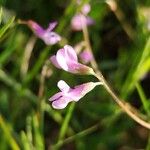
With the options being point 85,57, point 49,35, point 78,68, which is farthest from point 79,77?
point 78,68

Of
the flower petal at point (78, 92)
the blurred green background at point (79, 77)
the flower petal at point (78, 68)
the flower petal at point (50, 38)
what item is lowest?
the blurred green background at point (79, 77)

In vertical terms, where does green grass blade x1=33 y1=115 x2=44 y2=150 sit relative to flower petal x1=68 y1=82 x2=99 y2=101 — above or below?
below

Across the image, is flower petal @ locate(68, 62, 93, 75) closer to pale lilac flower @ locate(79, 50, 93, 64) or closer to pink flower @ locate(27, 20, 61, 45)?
pink flower @ locate(27, 20, 61, 45)

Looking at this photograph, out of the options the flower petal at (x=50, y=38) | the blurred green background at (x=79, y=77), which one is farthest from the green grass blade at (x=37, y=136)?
the flower petal at (x=50, y=38)

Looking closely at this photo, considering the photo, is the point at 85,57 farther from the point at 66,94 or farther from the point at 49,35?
the point at 66,94

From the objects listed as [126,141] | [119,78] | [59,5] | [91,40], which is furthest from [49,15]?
[126,141]

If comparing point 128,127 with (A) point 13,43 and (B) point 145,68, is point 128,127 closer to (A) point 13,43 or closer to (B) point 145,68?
(B) point 145,68

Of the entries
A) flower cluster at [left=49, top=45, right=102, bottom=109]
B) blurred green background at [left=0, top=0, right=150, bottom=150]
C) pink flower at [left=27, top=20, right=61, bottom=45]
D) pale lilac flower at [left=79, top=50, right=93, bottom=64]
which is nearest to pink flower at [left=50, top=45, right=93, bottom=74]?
flower cluster at [left=49, top=45, right=102, bottom=109]

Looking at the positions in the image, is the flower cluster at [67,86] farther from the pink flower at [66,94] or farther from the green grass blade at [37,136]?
the green grass blade at [37,136]
